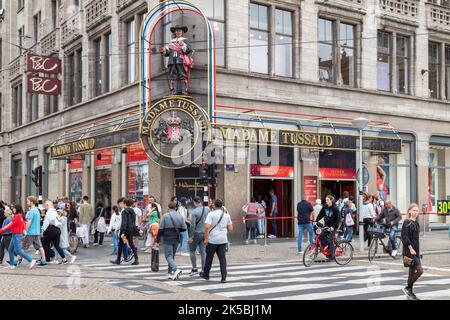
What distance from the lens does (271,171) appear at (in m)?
23.8

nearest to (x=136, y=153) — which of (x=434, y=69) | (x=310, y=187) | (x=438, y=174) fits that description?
(x=310, y=187)

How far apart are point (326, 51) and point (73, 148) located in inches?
451

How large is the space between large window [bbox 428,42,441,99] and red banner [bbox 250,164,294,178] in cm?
982

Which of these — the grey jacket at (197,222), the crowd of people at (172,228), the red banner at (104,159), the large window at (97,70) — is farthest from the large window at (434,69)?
the grey jacket at (197,222)

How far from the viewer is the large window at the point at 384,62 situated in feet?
90.1

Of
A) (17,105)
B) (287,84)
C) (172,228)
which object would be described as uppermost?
(17,105)

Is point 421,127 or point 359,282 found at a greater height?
point 421,127

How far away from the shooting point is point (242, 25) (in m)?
23.0

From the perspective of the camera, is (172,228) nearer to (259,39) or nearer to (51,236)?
(51,236)

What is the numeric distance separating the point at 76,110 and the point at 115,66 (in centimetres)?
468

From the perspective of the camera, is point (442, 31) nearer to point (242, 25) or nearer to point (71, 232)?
point (242, 25)

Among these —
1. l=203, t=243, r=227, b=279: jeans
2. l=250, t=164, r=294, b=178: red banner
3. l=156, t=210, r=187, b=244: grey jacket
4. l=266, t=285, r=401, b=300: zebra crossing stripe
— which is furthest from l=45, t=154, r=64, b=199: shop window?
l=266, t=285, r=401, b=300: zebra crossing stripe

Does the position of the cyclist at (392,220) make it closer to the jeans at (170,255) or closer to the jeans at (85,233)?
the jeans at (170,255)
